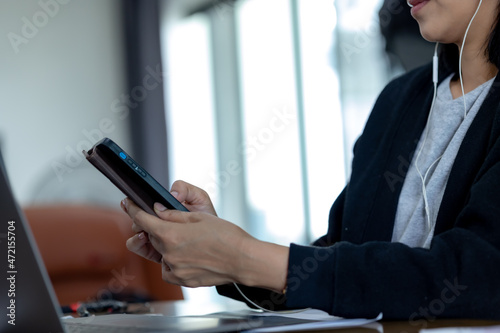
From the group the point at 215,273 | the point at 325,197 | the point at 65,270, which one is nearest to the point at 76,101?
the point at 325,197

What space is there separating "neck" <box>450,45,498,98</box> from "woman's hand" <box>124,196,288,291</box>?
581mm

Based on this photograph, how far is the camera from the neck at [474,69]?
113cm

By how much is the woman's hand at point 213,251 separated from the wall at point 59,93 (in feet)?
11.8

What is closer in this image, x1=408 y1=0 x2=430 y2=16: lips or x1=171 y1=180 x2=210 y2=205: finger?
x1=171 y1=180 x2=210 y2=205: finger

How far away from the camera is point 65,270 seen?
2.18 meters

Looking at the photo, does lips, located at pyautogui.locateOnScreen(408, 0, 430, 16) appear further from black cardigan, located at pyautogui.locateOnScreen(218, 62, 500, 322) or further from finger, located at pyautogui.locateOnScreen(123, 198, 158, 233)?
finger, located at pyautogui.locateOnScreen(123, 198, 158, 233)

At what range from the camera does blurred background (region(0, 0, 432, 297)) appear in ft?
12.3

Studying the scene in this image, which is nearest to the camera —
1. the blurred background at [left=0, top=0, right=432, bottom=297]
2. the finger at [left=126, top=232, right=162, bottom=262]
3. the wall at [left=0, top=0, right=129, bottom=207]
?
the finger at [left=126, top=232, right=162, bottom=262]

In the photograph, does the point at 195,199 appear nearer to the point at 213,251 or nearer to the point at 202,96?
the point at 213,251

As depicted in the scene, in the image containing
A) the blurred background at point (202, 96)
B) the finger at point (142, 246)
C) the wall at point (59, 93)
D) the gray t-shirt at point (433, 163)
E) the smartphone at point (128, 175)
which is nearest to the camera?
the smartphone at point (128, 175)

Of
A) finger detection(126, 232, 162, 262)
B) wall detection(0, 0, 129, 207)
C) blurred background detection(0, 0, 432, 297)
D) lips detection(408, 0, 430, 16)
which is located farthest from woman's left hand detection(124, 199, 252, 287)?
wall detection(0, 0, 129, 207)

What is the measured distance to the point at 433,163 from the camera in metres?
1.11

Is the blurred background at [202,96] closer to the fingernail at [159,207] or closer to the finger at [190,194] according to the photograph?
the finger at [190,194]

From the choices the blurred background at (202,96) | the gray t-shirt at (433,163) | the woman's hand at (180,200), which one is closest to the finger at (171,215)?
the woman's hand at (180,200)
